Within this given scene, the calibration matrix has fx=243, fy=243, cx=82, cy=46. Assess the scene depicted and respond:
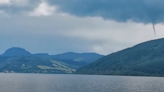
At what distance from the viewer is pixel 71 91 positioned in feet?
500

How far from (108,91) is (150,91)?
95.9 ft

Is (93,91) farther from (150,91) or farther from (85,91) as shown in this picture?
(150,91)

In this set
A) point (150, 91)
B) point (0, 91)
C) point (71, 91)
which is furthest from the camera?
point (150, 91)

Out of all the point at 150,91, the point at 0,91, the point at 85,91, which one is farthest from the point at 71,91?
the point at 150,91

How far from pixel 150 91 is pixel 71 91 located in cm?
5374

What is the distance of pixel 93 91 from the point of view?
155 m

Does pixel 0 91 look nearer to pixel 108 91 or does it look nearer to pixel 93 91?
pixel 93 91

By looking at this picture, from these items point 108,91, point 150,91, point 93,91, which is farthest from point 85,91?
point 150,91

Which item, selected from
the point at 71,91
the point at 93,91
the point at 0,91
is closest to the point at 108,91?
the point at 93,91

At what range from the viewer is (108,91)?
158000 millimetres

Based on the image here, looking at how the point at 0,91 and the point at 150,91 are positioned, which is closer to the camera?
the point at 0,91

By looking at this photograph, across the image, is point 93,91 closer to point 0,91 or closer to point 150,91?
point 150,91

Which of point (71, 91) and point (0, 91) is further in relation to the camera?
point (71, 91)

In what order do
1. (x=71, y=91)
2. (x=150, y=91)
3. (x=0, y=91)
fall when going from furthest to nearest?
(x=150, y=91) → (x=71, y=91) → (x=0, y=91)
